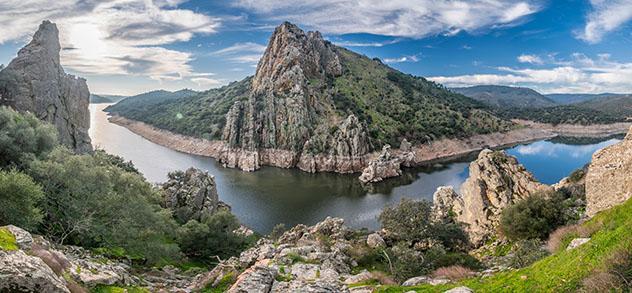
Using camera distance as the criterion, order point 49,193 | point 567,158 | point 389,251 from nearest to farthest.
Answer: point 49,193, point 389,251, point 567,158

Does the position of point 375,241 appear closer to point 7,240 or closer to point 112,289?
point 112,289

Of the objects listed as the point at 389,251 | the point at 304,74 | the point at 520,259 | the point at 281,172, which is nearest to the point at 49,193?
the point at 389,251

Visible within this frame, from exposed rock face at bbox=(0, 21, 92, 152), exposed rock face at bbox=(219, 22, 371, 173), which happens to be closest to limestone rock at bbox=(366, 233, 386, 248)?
exposed rock face at bbox=(0, 21, 92, 152)

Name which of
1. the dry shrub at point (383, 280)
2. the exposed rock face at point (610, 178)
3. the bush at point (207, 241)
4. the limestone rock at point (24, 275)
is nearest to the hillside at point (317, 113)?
the bush at point (207, 241)

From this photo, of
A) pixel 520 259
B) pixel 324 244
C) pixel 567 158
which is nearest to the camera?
pixel 520 259

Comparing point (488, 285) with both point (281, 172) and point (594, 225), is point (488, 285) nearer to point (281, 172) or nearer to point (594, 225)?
point (594, 225)

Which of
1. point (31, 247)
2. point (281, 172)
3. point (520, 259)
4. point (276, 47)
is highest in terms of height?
point (276, 47)

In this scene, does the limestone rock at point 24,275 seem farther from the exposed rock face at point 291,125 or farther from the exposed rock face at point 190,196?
the exposed rock face at point 291,125

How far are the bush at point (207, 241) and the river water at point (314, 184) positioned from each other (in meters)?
16.2

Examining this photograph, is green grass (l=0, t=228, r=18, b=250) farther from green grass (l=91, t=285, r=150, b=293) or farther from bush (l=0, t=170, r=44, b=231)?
bush (l=0, t=170, r=44, b=231)

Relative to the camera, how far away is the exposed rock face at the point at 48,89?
143 ft

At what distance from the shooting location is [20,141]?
29.0 metres

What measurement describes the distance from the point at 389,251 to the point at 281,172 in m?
76.3

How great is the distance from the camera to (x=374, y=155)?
11212 cm
